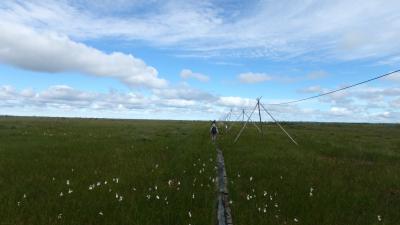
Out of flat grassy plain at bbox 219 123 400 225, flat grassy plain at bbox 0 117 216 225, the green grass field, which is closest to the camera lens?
flat grassy plain at bbox 0 117 216 225

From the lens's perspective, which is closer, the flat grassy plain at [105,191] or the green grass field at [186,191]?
the flat grassy plain at [105,191]

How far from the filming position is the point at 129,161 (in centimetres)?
2012

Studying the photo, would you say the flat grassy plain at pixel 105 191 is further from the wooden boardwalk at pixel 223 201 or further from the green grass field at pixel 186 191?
the wooden boardwalk at pixel 223 201

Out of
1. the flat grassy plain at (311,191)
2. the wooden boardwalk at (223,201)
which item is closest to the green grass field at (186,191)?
the flat grassy plain at (311,191)

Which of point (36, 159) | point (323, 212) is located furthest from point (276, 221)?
point (36, 159)

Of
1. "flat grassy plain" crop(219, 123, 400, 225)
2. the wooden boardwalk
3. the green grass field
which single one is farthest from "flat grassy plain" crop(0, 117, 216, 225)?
"flat grassy plain" crop(219, 123, 400, 225)

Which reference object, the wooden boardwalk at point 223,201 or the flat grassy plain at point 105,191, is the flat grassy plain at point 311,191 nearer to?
the wooden boardwalk at point 223,201

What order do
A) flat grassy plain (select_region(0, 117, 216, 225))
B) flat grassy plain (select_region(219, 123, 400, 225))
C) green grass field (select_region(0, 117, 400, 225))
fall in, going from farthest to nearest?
flat grassy plain (select_region(219, 123, 400, 225))
green grass field (select_region(0, 117, 400, 225))
flat grassy plain (select_region(0, 117, 216, 225))

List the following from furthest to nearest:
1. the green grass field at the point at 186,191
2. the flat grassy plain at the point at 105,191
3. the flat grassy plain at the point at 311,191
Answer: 1. the flat grassy plain at the point at 311,191
2. the green grass field at the point at 186,191
3. the flat grassy plain at the point at 105,191

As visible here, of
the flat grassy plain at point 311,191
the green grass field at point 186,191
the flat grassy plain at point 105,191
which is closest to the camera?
the flat grassy plain at point 105,191

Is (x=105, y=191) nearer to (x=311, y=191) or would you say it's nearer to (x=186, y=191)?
(x=186, y=191)

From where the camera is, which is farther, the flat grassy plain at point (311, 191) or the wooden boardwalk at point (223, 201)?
the flat grassy plain at point (311, 191)

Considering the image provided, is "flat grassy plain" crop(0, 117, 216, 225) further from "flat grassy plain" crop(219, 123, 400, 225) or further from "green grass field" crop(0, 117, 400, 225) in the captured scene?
"flat grassy plain" crop(219, 123, 400, 225)

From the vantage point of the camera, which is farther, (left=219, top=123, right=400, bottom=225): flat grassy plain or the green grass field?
(left=219, top=123, right=400, bottom=225): flat grassy plain
